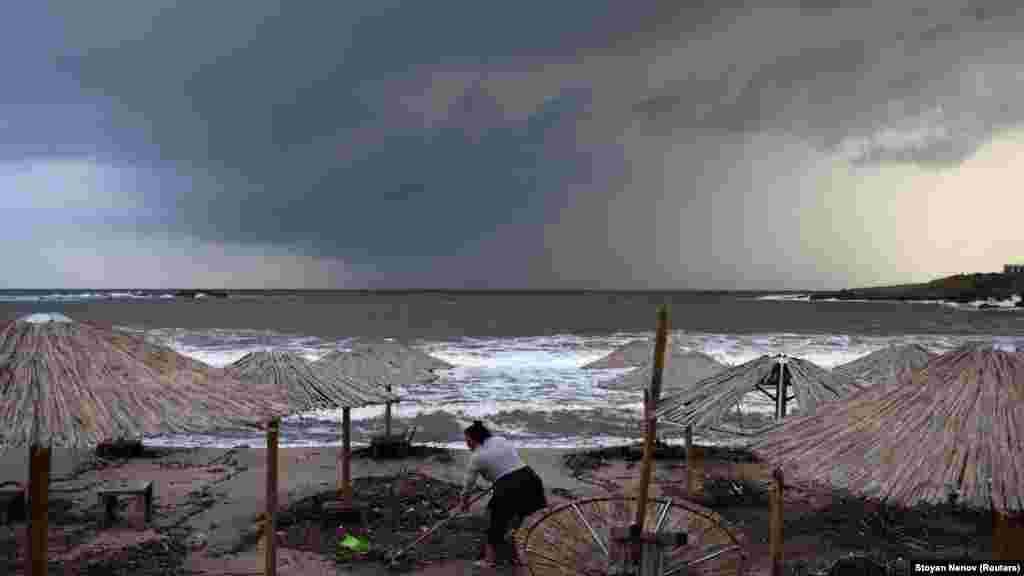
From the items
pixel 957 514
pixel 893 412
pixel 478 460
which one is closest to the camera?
pixel 893 412

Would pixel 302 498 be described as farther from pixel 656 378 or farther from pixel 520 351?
pixel 520 351

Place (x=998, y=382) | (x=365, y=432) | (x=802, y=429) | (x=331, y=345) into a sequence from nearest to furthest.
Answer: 1. (x=998, y=382)
2. (x=802, y=429)
3. (x=365, y=432)
4. (x=331, y=345)

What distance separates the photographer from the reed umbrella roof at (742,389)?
6773mm

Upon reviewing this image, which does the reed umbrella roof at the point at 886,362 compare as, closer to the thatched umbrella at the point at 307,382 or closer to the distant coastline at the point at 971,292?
the thatched umbrella at the point at 307,382

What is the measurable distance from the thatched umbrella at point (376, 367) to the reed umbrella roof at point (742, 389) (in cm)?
451

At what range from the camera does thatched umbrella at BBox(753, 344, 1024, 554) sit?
12.5ft

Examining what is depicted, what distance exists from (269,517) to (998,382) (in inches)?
216

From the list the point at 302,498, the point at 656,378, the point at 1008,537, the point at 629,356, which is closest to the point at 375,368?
the point at 302,498

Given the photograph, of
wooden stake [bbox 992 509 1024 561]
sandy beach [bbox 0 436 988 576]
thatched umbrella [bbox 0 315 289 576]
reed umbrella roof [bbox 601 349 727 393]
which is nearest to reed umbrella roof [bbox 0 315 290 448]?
thatched umbrella [bbox 0 315 289 576]

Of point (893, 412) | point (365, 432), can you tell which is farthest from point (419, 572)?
point (365, 432)

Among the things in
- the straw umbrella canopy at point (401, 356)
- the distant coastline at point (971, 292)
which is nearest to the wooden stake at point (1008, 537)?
the straw umbrella canopy at point (401, 356)

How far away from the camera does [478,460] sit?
6.51 meters

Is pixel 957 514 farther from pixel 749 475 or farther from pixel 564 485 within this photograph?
pixel 564 485

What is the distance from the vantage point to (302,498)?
9148 millimetres
